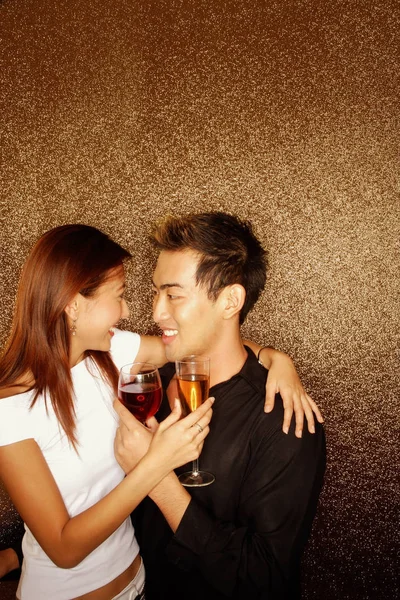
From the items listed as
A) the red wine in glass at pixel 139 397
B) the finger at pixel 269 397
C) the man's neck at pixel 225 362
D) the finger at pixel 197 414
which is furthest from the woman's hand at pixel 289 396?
the red wine in glass at pixel 139 397

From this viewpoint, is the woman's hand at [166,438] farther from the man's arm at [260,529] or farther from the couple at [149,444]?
the man's arm at [260,529]

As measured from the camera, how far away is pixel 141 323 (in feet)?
7.35

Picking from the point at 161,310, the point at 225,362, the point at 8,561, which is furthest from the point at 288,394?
the point at 8,561

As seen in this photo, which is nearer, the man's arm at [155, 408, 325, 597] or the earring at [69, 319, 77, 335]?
the man's arm at [155, 408, 325, 597]

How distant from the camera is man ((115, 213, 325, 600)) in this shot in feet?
4.40

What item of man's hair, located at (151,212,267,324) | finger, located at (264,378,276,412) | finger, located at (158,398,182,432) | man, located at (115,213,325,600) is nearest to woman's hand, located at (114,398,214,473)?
finger, located at (158,398,182,432)

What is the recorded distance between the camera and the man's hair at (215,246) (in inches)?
66.8

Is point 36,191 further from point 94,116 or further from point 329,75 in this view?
point 329,75

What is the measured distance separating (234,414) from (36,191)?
1.43 m

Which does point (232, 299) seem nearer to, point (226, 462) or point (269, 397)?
point (269, 397)

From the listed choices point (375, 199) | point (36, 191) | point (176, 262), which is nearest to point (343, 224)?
point (375, 199)

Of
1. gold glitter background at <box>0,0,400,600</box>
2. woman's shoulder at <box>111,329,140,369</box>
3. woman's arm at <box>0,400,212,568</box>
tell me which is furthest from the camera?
gold glitter background at <box>0,0,400,600</box>

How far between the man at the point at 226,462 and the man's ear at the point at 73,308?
306 millimetres

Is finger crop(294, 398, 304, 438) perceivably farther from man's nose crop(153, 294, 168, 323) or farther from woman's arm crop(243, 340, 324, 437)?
man's nose crop(153, 294, 168, 323)
